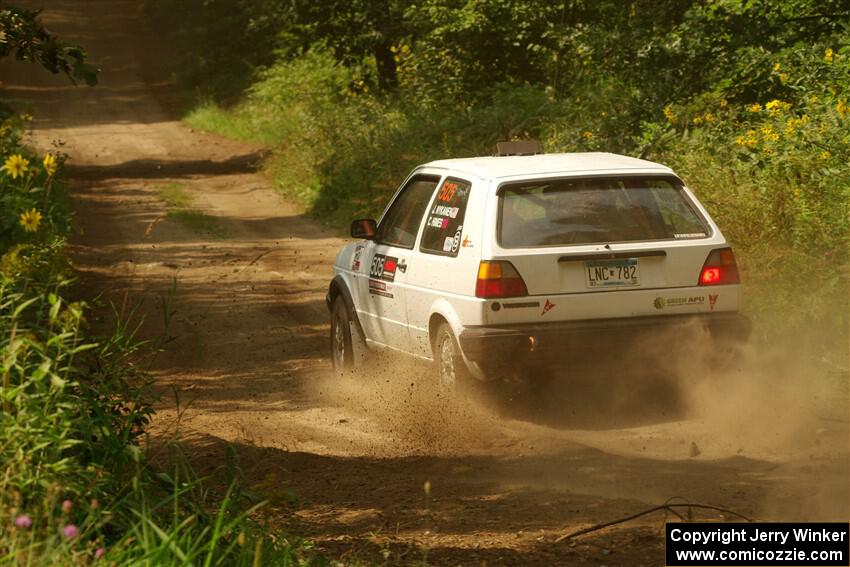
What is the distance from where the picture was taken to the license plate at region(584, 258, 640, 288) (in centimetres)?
833

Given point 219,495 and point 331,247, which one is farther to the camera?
point 331,247

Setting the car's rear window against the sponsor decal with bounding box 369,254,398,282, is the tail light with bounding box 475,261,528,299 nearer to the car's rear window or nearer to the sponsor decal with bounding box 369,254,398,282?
the car's rear window

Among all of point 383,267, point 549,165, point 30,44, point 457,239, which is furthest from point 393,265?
point 30,44

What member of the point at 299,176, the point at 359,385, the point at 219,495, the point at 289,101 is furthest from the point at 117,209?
the point at 219,495

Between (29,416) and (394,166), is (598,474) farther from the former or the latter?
(394,166)

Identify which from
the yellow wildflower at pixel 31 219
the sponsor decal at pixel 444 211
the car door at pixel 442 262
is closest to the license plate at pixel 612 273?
the car door at pixel 442 262

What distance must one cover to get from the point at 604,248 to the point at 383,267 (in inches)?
87.6

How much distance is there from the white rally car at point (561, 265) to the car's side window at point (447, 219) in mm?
17

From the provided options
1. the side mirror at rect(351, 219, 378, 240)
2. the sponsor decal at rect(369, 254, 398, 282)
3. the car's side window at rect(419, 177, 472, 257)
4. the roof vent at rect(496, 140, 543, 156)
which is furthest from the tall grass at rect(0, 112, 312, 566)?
the roof vent at rect(496, 140, 543, 156)

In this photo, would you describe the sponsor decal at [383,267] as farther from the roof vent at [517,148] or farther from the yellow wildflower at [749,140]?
the yellow wildflower at [749,140]

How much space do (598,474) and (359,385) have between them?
3363 millimetres

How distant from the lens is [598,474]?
734 cm

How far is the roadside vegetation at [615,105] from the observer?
1100cm

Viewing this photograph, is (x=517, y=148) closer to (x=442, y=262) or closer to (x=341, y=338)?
(x=442, y=262)
